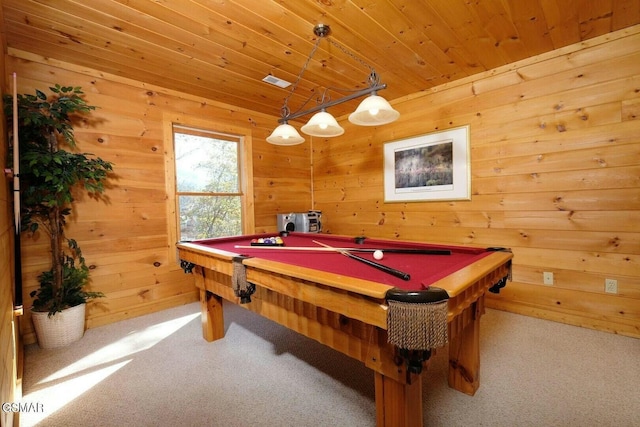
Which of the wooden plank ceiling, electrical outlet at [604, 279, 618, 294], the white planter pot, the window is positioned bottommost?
the white planter pot

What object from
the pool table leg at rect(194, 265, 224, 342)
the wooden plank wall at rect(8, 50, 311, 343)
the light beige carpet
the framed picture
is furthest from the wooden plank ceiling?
the light beige carpet

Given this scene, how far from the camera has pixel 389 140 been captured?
342 centimetres

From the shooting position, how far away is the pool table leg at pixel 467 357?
1495 millimetres

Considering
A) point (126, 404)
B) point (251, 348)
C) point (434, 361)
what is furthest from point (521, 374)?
point (126, 404)

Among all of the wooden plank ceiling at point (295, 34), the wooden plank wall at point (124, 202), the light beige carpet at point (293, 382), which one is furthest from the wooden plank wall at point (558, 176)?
the wooden plank wall at point (124, 202)

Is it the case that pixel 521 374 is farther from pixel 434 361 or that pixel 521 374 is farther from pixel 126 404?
pixel 126 404

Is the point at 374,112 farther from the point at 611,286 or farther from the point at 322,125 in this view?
the point at 611,286

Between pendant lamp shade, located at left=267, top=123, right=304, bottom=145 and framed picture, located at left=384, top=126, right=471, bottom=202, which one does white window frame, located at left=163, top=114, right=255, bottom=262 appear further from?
framed picture, located at left=384, top=126, right=471, bottom=202

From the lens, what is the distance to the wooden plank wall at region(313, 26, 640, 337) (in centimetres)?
210

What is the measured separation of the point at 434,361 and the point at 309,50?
2575mm

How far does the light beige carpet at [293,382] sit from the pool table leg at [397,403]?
344 mm

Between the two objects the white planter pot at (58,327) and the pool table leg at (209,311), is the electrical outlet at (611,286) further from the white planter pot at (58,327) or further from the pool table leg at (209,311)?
the white planter pot at (58,327)

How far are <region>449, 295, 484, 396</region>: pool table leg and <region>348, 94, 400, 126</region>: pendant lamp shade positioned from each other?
1.21 meters

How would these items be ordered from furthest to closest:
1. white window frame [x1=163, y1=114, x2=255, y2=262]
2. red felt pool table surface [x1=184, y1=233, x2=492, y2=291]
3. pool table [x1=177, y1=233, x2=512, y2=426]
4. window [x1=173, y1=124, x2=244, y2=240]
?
window [x1=173, y1=124, x2=244, y2=240], white window frame [x1=163, y1=114, x2=255, y2=262], red felt pool table surface [x1=184, y1=233, x2=492, y2=291], pool table [x1=177, y1=233, x2=512, y2=426]
